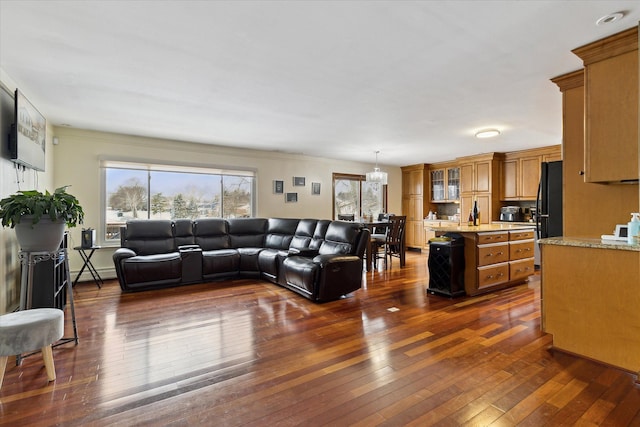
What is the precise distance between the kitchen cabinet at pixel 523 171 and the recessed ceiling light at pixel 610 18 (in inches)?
184

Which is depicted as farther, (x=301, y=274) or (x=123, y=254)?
(x=123, y=254)

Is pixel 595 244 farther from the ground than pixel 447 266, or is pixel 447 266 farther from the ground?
pixel 595 244

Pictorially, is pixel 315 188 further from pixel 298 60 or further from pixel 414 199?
pixel 298 60

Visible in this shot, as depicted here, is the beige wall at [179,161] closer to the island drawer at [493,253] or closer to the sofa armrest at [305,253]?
the sofa armrest at [305,253]

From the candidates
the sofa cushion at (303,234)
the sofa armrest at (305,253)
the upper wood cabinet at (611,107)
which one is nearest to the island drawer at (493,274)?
the upper wood cabinet at (611,107)

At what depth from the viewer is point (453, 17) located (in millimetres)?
2076

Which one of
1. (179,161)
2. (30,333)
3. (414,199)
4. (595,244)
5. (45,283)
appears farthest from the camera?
(414,199)

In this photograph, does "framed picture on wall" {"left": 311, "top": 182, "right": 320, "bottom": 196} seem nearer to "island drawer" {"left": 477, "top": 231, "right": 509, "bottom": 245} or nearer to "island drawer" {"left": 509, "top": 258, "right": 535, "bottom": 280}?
"island drawer" {"left": 477, "top": 231, "right": 509, "bottom": 245}

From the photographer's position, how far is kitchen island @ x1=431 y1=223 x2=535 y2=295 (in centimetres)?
411

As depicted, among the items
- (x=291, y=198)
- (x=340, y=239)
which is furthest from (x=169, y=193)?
(x=340, y=239)

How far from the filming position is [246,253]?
17.5 feet

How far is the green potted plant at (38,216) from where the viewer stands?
2441 mm

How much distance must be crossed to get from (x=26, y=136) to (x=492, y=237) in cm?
546

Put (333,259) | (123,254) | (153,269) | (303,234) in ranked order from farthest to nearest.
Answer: (303,234)
(153,269)
(123,254)
(333,259)
